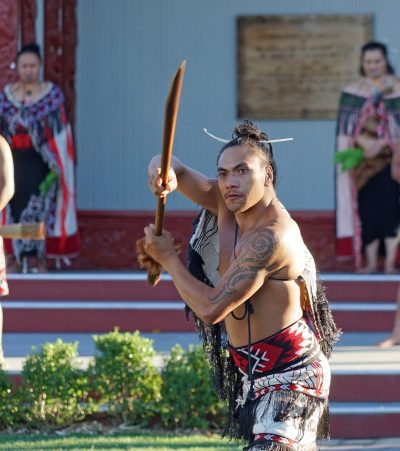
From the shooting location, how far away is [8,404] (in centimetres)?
842

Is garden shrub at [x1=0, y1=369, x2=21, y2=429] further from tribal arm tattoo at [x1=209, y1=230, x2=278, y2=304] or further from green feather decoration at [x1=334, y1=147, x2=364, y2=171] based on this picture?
green feather decoration at [x1=334, y1=147, x2=364, y2=171]

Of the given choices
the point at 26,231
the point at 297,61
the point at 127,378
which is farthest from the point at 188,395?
the point at 297,61

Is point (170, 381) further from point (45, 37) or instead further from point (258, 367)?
point (45, 37)

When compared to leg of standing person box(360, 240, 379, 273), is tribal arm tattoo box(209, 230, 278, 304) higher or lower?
higher

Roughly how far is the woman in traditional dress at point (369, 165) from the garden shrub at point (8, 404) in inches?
170

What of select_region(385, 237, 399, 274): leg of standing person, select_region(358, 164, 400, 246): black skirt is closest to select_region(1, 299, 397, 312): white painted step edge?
select_region(385, 237, 399, 274): leg of standing person

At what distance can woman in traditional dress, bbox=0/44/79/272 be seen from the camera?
38.5 ft

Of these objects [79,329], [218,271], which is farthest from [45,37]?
[218,271]

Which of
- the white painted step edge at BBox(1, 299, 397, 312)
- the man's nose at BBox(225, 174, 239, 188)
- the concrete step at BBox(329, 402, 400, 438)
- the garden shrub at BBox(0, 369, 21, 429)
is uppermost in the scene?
the man's nose at BBox(225, 174, 239, 188)

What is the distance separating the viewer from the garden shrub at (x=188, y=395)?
326 inches

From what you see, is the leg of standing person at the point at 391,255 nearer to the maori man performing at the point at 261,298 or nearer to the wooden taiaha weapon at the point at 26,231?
the wooden taiaha weapon at the point at 26,231

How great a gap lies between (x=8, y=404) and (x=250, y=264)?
3.57m

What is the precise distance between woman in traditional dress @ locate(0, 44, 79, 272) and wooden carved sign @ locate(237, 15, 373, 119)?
8.00 ft

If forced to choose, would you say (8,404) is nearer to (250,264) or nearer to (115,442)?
(115,442)
